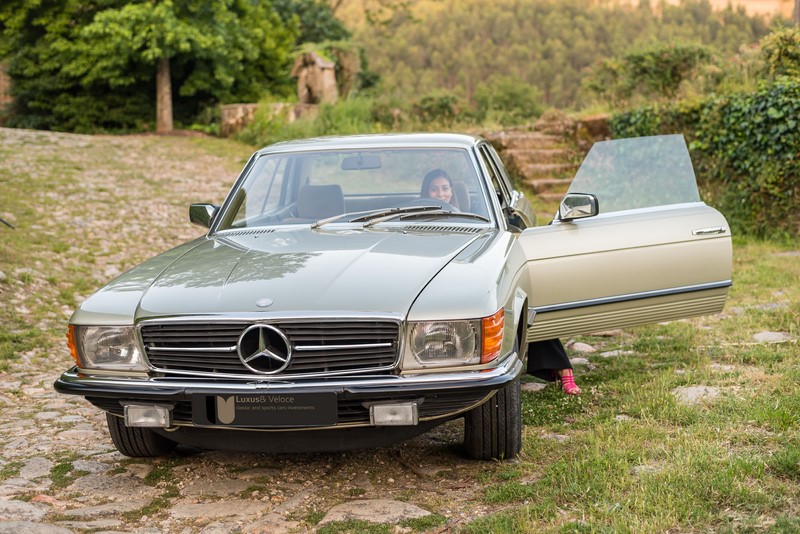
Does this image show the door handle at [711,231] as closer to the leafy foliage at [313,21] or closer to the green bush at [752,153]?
the green bush at [752,153]

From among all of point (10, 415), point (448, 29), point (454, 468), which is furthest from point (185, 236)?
point (448, 29)

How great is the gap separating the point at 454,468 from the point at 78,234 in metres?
8.44

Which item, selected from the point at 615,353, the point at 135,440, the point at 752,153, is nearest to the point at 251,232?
the point at 135,440

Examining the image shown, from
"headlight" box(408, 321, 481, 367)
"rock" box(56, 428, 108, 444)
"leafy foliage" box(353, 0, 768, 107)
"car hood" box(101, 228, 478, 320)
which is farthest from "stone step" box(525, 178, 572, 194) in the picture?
"leafy foliage" box(353, 0, 768, 107)

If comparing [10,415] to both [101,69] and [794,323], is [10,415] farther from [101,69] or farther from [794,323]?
[101,69]

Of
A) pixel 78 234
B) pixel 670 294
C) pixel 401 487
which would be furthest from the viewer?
pixel 78 234

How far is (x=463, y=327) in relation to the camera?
3.64 m

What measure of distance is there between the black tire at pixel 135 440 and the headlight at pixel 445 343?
1529mm

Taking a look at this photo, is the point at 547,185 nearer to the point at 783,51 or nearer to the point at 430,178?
the point at 783,51

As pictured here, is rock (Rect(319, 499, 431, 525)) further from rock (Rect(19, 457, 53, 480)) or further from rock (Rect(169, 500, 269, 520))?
rock (Rect(19, 457, 53, 480))

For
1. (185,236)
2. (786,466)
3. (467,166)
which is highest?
(467,166)

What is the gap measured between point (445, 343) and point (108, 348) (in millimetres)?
1470

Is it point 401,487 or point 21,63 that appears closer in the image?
point 401,487

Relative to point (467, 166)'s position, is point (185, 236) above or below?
below
